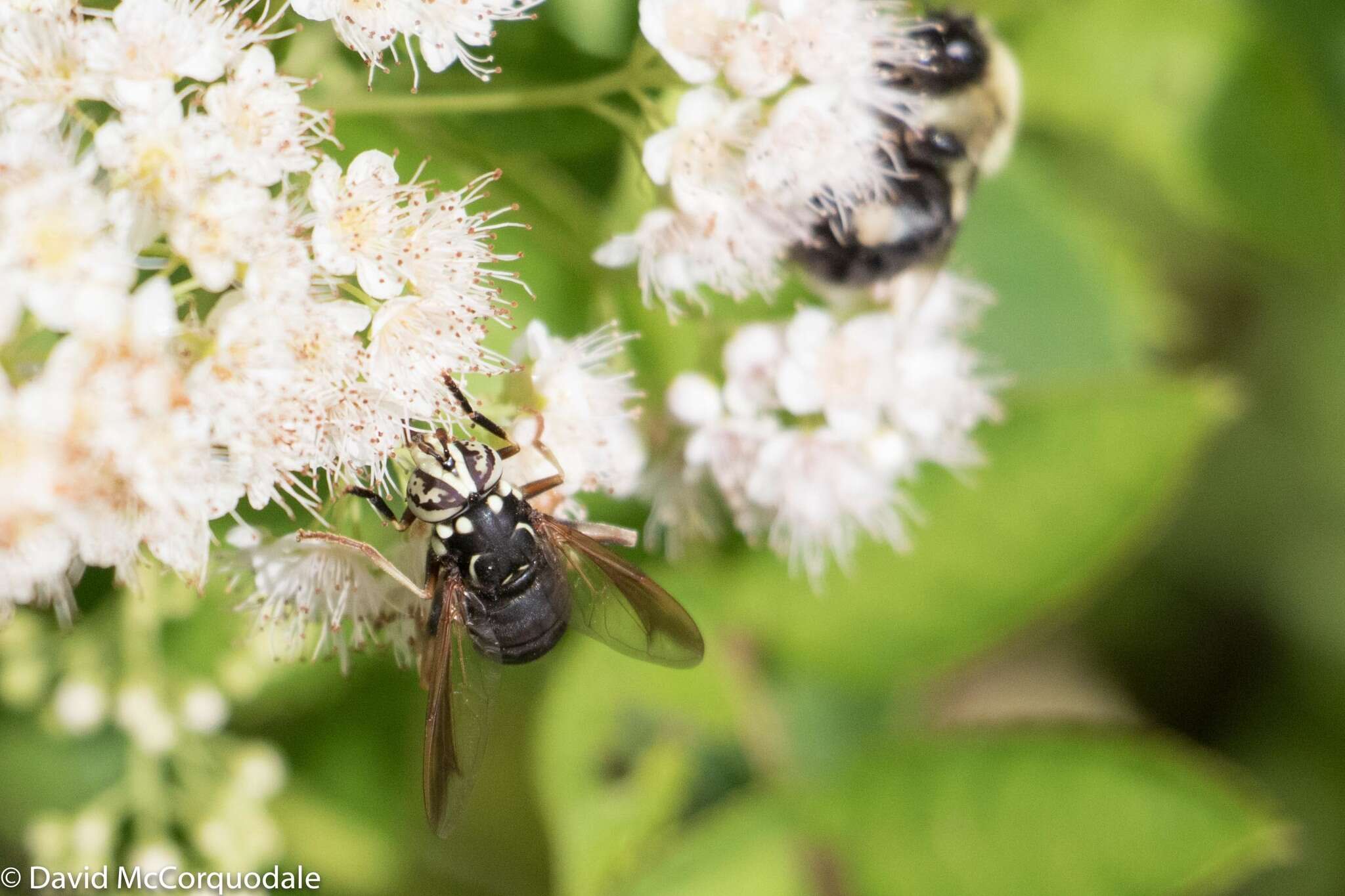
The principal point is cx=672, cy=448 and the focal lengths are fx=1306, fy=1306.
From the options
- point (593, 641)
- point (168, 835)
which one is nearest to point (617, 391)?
point (593, 641)

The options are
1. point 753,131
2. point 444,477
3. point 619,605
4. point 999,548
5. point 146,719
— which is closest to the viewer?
point 444,477

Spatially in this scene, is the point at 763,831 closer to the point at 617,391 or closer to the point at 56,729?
the point at 617,391

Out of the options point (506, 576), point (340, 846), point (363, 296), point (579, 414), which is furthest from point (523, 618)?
point (340, 846)

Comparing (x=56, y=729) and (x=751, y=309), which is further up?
(x=751, y=309)

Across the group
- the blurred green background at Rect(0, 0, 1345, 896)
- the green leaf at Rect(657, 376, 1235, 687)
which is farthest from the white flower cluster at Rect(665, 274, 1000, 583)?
the green leaf at Rect(657, 376, 1235, 687)

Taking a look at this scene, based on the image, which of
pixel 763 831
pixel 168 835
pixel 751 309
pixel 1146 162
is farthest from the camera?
pixel 1146 162

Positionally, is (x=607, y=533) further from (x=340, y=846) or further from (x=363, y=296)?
(x=340, y=846)

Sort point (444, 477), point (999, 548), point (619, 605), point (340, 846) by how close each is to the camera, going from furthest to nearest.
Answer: point (340, 846) → point (999, 548) → point (619, 605) → point (444, 477)

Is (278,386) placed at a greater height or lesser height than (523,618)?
greater
